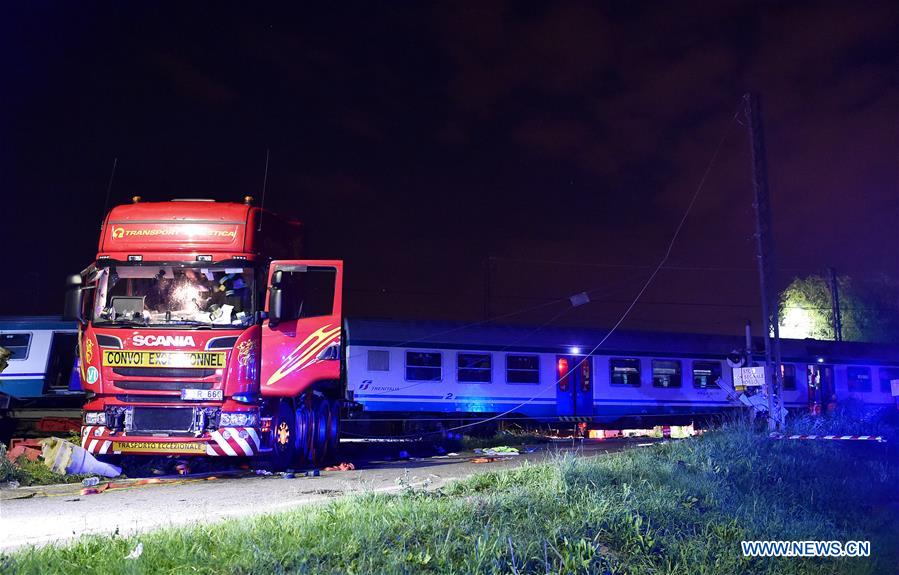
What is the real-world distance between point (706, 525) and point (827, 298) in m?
53.2

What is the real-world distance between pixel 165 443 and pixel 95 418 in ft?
3.34

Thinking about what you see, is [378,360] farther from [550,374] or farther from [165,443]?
A: [165,443]

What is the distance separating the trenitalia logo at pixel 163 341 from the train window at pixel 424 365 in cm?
1086

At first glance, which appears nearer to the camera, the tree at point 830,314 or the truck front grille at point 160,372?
the truck front grille at point 160,372

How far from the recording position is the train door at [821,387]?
2553 centimetres

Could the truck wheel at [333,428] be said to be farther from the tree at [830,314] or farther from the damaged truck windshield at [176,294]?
the tree at [830,314]

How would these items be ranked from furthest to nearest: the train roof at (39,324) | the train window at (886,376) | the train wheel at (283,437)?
the train window at (886,376) → the train roof at (39,324) → the train wheel at (283,437)

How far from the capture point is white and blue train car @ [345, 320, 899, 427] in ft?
66.2

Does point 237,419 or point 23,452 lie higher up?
point 237,419

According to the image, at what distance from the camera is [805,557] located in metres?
6.72

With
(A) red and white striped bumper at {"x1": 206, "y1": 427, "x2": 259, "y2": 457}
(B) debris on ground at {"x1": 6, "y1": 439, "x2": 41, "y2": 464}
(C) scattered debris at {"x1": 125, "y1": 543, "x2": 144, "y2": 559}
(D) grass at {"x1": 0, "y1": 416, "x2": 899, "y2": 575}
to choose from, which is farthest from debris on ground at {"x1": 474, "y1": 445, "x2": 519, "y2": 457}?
(C) scattered debris at {"x1": 125, "y1": 543, "x2": 144, "y2": 559}

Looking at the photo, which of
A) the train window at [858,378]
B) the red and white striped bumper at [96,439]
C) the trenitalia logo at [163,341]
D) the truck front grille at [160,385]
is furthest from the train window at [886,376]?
the red and white striped bumper at [96,439]

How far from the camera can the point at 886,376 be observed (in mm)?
27438

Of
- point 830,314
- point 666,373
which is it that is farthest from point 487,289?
point 830,314
